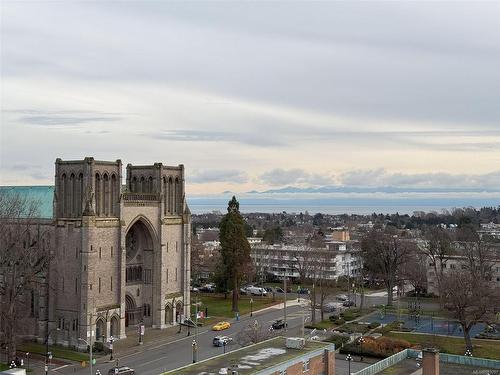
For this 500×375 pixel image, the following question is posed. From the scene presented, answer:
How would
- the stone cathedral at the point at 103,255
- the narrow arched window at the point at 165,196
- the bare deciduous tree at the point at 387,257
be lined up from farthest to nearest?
the bare deciduous tree at the point at 387,257 < the narrow arched window at the point at 165,196 < the stone cathedral at the point at 103,255

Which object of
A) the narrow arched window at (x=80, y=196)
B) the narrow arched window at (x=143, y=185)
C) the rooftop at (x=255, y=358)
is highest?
the narrow arched window at (x=143, y=185)

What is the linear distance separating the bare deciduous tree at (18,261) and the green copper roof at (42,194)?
76cm

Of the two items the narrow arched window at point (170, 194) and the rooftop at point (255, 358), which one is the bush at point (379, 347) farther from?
the narrow arched window at point (170, 194)

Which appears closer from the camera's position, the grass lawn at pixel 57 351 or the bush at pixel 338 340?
the grass lawn at pixel 57 351

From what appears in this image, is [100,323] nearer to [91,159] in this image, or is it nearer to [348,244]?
[91,159]

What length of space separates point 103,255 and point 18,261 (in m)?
9.06

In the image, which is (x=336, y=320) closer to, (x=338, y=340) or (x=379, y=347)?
(x=338, y=340)

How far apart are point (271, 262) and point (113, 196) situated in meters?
66.7

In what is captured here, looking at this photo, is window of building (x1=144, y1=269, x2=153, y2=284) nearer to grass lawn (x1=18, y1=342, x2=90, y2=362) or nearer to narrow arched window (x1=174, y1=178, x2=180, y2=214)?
narrow arched window (x1=174, y1=178, x2=180, y2=214)

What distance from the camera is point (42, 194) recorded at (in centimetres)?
7006

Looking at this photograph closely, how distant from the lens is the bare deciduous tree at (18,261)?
190 ft

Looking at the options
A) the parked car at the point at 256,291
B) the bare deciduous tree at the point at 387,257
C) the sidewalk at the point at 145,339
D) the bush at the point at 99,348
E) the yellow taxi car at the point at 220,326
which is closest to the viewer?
the bush at the point at 99,348

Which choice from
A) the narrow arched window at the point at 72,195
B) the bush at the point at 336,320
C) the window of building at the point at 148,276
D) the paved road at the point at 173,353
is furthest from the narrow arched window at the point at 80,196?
the bush at the point at 336,320

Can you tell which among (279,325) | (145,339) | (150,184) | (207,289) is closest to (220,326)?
(279,325)
